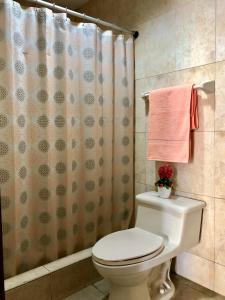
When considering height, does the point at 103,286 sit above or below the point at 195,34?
below

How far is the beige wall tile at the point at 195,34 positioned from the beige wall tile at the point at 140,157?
2.10ft

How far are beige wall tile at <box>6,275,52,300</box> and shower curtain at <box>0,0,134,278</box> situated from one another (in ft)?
0.62

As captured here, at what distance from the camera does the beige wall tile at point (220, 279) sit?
1.71 m

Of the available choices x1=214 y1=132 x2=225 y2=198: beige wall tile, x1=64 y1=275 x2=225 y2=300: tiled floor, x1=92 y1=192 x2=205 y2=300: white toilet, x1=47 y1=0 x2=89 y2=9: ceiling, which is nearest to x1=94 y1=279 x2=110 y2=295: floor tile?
x1=64 y1=275 x2=225 y2=300: tiled floor

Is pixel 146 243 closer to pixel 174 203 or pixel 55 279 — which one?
pixel 174 203

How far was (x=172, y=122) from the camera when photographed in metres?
1.84

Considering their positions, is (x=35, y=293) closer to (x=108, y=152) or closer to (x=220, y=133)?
(x=108, y=152)

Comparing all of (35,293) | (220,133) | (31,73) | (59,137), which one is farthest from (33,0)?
(35,293)

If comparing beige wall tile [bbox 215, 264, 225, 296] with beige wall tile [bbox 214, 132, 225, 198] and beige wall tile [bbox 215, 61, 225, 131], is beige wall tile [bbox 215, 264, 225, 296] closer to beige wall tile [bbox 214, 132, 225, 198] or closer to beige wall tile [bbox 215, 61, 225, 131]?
beige wall tile [bbox 214, 132, 225, 198]

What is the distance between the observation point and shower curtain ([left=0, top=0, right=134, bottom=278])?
5.32 ft

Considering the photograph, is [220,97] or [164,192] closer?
[220,97]

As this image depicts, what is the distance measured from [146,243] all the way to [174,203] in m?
0.34

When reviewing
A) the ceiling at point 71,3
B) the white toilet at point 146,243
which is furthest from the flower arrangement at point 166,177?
the ceiling at point 71,3

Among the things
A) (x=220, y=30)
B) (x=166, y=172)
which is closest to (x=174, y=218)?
(x=166, y=172)
